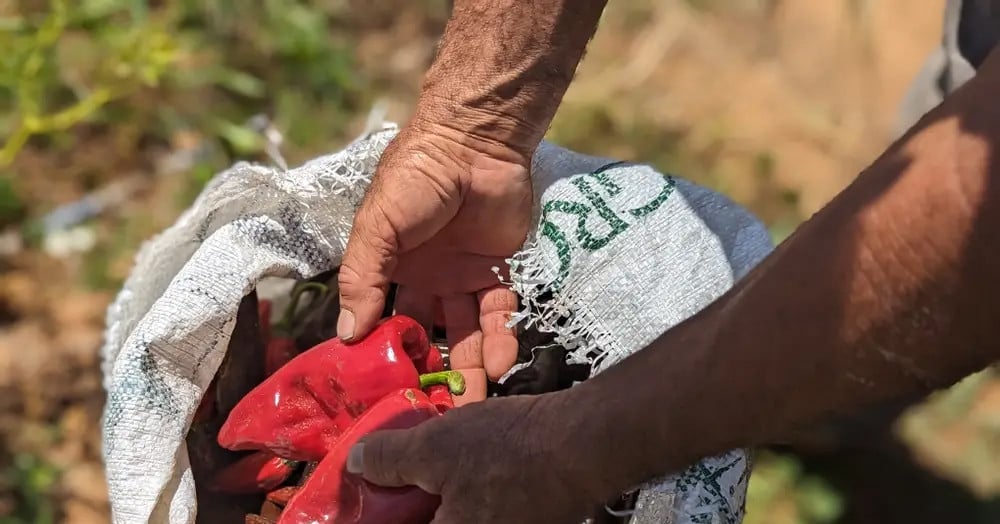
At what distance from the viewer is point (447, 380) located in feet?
3.86

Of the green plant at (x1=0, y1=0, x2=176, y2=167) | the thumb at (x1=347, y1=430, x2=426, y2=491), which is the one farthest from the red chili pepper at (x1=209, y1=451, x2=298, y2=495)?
the green plant at (x1=0, y1=0, x2=176, y2=167)

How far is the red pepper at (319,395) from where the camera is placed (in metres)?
1.12

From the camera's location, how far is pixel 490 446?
2.91 ft

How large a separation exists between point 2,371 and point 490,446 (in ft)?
4.30

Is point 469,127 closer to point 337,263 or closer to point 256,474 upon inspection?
point 337,263

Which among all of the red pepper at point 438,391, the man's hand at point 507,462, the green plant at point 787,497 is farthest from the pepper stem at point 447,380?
the green plant at point 787,497

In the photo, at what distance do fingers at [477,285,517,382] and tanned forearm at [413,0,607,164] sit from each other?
19 cm

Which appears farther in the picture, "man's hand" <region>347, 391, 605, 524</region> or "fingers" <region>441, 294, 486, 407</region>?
"fingers" <region>441, 294, 486, 407</region>

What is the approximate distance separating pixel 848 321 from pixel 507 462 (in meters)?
0.34

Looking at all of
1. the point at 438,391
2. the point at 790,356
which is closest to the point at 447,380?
the point at 438,391

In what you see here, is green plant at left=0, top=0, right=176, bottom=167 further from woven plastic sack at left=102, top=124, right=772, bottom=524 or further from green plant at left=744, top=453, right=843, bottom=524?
green plant at left=744, top=453, right=843, bottom=524

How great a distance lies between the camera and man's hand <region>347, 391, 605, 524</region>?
858 mm

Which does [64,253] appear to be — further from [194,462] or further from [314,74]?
[194,462]

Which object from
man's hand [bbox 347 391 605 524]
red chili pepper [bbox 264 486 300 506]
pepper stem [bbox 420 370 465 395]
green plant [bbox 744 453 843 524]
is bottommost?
red chili pepper [bbox 264 486 300 506]
